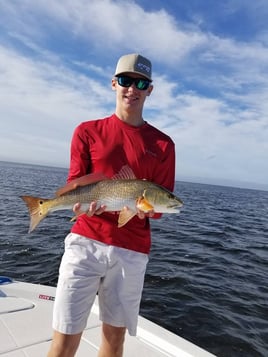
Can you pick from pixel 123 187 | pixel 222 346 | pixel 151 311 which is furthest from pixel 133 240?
pixel 151 311

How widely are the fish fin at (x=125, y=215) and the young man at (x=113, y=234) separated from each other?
14 centimetres

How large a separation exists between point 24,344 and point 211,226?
20.0 m

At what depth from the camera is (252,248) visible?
1748 centimetres

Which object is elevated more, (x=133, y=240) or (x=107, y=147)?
(x=107, y=147)

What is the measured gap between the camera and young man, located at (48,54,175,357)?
3.51 meters

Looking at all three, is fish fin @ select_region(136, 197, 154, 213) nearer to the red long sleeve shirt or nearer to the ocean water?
the red long sleeve shirt

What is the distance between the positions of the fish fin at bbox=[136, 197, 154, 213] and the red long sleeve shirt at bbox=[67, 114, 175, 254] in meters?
0.25

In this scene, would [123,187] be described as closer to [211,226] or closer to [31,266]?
[31,266]

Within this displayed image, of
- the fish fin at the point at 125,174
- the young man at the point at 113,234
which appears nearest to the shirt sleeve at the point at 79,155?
the young man at the point at 113,234

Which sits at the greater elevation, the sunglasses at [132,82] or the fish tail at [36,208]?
the sunglasses at [132,82]

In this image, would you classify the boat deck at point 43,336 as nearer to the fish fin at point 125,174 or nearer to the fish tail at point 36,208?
the fish tail at point 36,208

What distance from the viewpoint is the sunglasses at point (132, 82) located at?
3.87 m

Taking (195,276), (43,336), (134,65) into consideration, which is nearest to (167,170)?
(134,65)

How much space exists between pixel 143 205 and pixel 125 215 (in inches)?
8.7
